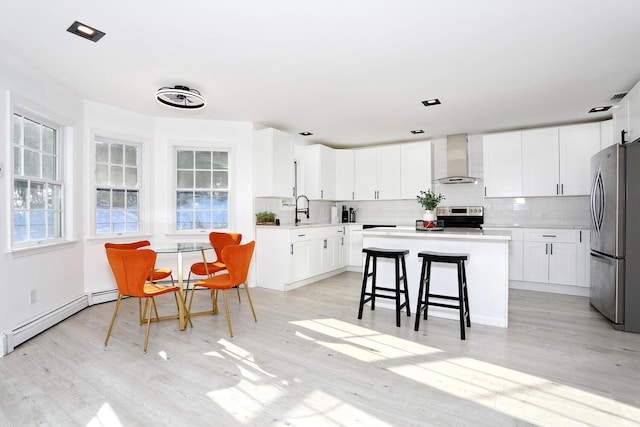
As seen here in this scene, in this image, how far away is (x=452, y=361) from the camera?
260cm

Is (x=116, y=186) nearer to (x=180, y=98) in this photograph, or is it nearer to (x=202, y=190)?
(x=202, y=190)

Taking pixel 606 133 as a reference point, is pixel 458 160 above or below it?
below

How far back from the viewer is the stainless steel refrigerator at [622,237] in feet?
10.6

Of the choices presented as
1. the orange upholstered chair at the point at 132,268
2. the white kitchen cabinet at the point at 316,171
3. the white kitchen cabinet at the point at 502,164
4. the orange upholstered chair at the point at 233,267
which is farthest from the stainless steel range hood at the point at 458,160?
the orange upholstered chair at the point at 132,268

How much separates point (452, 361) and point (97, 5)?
3.59m

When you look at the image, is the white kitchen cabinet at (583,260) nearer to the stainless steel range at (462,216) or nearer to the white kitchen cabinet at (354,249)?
the stainless steel range at (462,216)

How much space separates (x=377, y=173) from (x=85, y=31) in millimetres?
4909

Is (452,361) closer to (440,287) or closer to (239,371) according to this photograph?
(440,287)

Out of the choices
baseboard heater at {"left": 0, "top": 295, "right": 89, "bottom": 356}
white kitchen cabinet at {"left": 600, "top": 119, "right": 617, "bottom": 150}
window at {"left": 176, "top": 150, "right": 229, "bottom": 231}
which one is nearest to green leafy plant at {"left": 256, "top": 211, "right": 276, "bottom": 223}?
window at {"left": 176, "top": 150, "right": 229, "bottom": 231}

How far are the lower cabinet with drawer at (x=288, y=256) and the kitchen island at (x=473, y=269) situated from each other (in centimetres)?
147

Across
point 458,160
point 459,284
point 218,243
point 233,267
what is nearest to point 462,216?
point 458,160

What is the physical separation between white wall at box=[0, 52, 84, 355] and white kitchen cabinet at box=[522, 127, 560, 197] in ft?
20.2

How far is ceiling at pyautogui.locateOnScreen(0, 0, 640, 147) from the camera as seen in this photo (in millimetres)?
2332

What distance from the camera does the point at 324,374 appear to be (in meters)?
2.40
